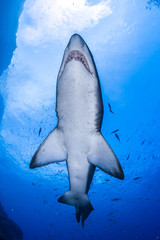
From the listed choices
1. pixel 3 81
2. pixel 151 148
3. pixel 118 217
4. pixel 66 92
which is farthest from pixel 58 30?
pixel 118 217

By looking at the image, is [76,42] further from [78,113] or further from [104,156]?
[104,156]

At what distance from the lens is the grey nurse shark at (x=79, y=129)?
2.75 m

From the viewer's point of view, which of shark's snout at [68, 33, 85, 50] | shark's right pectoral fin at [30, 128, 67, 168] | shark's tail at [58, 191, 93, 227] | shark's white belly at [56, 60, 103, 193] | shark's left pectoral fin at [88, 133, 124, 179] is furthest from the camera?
shark's tail at [58, 191, 93, 227]

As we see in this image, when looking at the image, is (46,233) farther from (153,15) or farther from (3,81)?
(153,15)

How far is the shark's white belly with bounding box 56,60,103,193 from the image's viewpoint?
277 centimetres

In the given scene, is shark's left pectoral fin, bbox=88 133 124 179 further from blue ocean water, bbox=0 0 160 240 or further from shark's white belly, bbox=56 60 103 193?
blue ocean water, bbox=0 0 160 240

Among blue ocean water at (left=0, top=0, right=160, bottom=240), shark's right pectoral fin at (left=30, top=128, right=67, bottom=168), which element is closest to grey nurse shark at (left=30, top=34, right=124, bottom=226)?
shark's right pectoral fin at (left=30, top=128, right=67, bottom=168)

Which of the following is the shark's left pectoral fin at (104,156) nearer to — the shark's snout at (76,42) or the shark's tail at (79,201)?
the shark's tail at (79,201)

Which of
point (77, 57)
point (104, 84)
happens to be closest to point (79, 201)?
point (77, 57)

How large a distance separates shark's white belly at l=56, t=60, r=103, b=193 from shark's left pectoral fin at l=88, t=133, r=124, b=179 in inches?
6.1

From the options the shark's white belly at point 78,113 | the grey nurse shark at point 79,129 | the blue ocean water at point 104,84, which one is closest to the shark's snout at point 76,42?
the grey nurse shark at point 79,129

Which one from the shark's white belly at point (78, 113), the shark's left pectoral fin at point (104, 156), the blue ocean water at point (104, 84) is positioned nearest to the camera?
the shark's white belly at point (78, 113)

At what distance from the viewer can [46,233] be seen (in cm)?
5509

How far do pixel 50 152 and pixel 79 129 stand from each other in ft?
4.00
